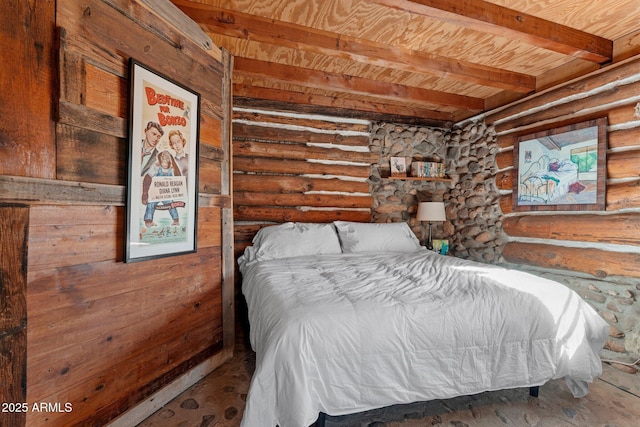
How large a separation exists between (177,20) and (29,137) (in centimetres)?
115

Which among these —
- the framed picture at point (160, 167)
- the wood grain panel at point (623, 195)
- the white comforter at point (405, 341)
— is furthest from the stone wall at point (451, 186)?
the framed picture at point (160, 167)

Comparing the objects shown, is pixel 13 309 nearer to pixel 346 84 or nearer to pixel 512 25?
pixel 346 84

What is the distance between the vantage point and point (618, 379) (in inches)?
85.1

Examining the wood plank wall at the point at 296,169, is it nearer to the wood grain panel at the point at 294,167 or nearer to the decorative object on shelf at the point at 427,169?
the wood grain panel at the point at 294,167

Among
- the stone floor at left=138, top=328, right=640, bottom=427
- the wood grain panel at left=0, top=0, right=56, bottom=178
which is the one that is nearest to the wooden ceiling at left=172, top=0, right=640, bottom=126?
the wood grain panel at left=0, top=0, right=56, bottom=178

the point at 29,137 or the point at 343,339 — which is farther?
the point at 343,339

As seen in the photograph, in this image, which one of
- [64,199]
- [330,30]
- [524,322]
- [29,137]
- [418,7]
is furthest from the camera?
[330,30]

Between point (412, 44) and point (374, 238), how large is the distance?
1905 mm

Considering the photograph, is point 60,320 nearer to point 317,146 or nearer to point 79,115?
point 79,115

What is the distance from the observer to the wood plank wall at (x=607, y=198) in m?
2.34

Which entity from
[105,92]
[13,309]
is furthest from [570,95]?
[13,309]

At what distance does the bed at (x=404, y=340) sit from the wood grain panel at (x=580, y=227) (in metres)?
0.99

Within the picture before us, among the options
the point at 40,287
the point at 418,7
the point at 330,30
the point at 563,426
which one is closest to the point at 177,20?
the point at 330,30

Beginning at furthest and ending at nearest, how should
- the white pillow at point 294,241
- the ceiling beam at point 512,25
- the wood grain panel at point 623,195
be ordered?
1. the white pillow at point 294,241
2. the wood grain panel at point 623,195
3. the ceiling beam at point 512,25
